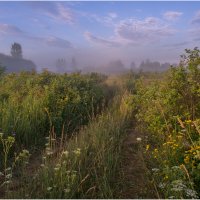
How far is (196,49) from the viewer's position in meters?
6.64

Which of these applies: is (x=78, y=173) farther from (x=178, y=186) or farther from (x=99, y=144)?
(x=178, y=186)

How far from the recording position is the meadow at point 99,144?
4043mm

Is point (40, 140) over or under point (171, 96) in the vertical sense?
under

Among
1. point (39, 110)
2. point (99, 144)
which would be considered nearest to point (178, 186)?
point (99, 144)

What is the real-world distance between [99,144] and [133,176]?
97 cm

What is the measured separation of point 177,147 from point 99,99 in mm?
7158

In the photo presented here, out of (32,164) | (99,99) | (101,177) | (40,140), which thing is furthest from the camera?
(99,99)

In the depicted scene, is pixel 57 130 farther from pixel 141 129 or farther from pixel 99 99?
pixel 99 99

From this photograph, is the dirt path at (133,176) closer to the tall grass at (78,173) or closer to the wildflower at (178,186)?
the tall grass at (78,173)

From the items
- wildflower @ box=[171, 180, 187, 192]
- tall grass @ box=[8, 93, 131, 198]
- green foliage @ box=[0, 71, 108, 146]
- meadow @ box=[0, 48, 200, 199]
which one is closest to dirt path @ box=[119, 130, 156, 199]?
meadow @ box=[0, 48, 200, 199]

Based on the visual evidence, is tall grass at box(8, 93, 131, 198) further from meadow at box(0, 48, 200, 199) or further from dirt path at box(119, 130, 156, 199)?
dirt path at box(119, 130, 156, 199)

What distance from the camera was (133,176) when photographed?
16.3 feet

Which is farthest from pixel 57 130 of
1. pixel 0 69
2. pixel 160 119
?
pixel 0 69

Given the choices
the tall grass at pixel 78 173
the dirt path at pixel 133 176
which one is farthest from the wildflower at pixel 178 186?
the tall grass at pixel 78 173
